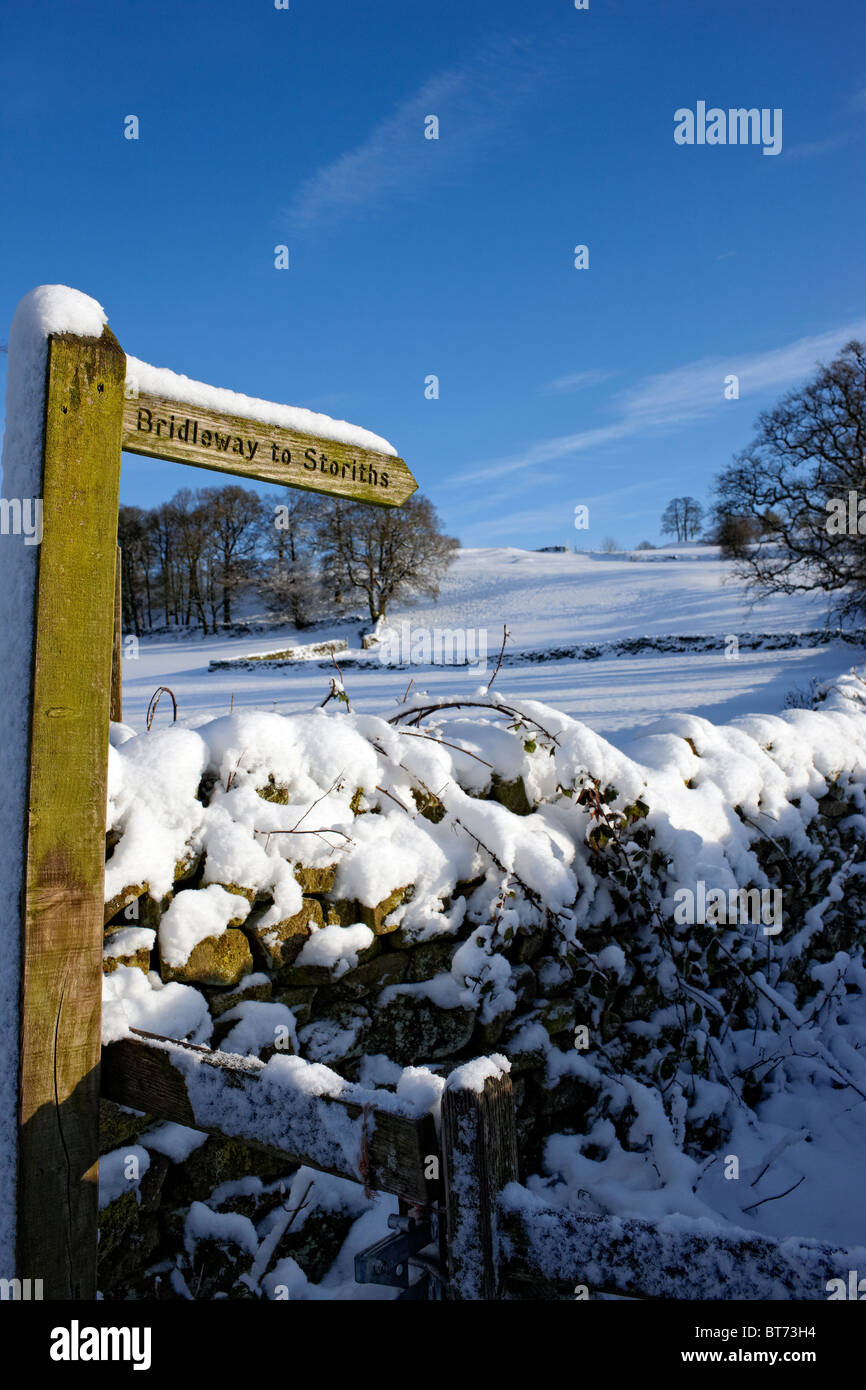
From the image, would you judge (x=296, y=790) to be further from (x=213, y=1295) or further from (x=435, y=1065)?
(x=213, y=1295)

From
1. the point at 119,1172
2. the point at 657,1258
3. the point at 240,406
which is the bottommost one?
the point at 119,1172

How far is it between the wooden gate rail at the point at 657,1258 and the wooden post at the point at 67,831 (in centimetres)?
110

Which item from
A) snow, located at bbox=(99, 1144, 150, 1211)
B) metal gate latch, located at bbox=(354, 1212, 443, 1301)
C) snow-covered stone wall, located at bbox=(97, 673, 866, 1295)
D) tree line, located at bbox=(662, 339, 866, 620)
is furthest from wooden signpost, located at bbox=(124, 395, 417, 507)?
tree line, located at bbox=(662, 339, 866, 620)

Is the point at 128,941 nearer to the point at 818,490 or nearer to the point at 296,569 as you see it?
the point at 818,490

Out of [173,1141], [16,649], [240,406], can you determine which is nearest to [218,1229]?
[173,1141]

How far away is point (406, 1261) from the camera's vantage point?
4.85ft

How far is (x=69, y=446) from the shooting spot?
1.90m

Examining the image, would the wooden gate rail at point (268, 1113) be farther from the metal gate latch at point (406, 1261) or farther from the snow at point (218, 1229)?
the snow at point (218, 1229)

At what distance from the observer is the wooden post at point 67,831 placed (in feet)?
6.10

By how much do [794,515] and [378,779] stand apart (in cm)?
2368

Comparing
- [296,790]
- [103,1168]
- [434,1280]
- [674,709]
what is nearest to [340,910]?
[296,790]

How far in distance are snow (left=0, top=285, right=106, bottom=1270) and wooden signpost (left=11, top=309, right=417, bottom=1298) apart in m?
0.02

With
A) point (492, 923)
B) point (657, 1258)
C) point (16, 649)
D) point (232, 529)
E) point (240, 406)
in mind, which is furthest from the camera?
point (232, 529)

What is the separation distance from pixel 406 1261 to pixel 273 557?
4278 centimetres
